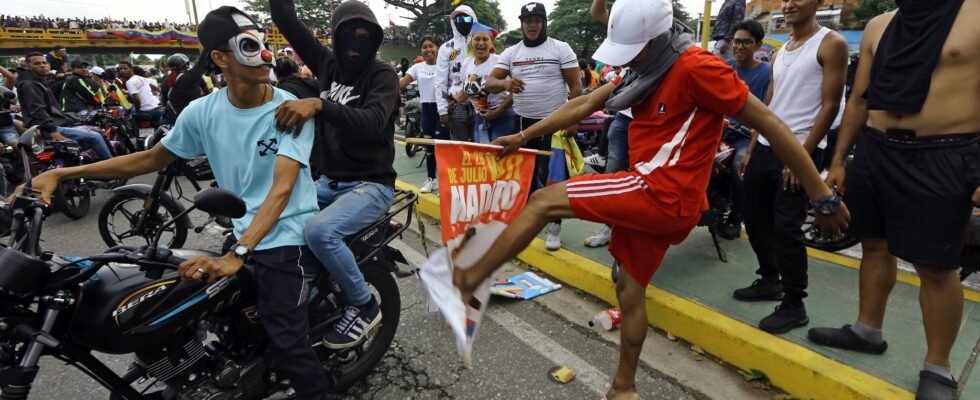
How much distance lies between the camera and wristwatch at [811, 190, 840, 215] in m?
2.06

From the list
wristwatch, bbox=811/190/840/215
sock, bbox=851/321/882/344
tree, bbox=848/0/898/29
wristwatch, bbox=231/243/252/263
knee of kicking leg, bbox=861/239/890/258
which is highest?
tree, bbox=848/0/898/29

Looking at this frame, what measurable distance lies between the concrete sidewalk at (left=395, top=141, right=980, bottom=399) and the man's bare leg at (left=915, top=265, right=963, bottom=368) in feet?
0.81

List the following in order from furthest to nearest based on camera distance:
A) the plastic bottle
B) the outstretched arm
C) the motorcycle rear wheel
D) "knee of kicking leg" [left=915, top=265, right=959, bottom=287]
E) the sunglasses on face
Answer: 1. the motorcycle rear wheel
2. the sunglasses on face
3. the plastic bottle
4. the outstretched arm
5. "knee of kicking leg" [left=915, top=265, right=959, bottom=287]

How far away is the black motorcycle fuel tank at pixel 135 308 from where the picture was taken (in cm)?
181

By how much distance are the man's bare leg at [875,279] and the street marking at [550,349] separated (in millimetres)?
1424

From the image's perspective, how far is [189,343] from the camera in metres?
2.13

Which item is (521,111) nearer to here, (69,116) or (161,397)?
(161,397)

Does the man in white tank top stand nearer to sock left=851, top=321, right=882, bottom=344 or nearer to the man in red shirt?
sock left=851, top=321, right=882, bottom=344

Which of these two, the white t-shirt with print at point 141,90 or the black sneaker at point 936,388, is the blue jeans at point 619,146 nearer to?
the black sneaker at point 936,388

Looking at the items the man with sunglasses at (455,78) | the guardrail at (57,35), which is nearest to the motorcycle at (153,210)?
the man with sunglasses at (455,78)

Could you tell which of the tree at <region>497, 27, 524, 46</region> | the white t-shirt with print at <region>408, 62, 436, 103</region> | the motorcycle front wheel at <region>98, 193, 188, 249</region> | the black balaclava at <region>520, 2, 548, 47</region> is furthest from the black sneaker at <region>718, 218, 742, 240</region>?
the tree at <region>497, 27, 524, 46</region>

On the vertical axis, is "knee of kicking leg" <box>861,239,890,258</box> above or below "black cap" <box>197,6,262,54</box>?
below

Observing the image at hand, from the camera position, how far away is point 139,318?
6.15 ft

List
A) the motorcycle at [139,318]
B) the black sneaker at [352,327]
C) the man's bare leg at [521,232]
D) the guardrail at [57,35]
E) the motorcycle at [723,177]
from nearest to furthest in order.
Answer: the motorcycle at [139,318]
the man's bare leg at [521,232]
the black sneaker at [352,327]
the motorcycle at [723,177]
the guardrail at [57,35]
